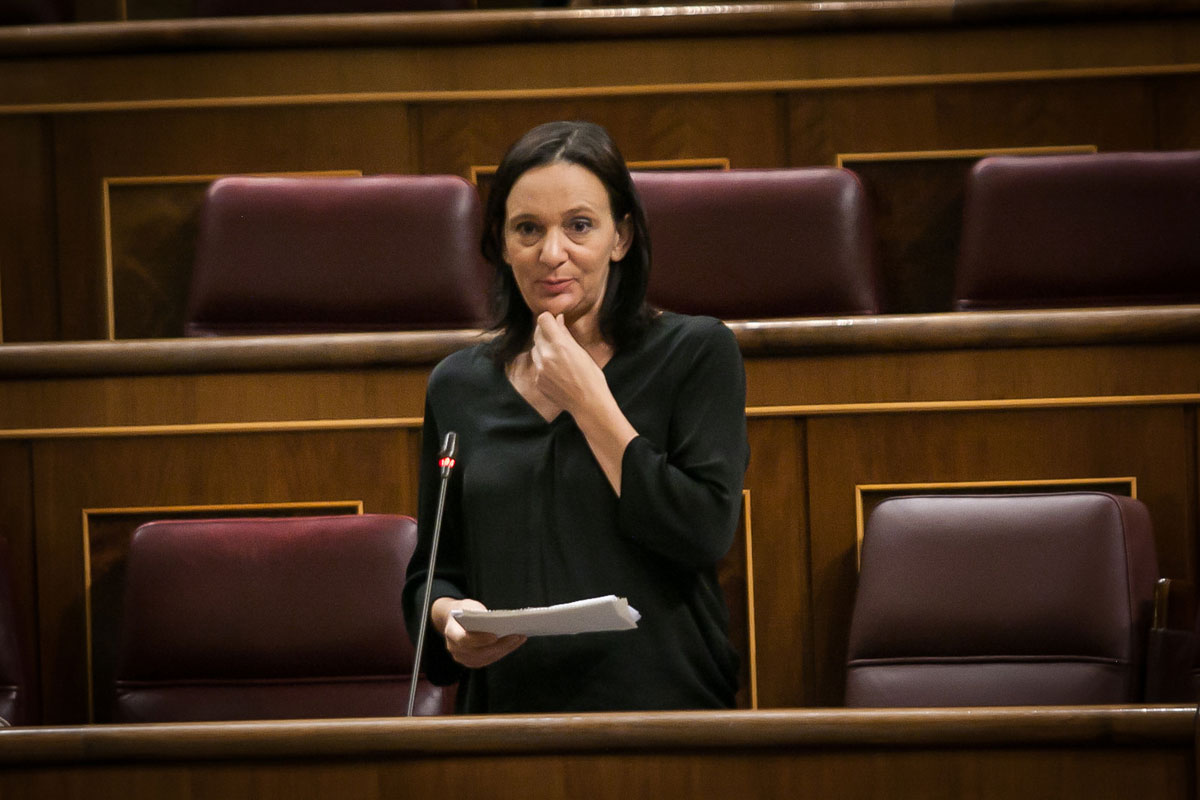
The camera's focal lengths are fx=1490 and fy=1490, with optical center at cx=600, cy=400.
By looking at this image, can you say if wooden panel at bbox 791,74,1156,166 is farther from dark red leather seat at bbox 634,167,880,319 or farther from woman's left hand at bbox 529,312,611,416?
woman's left hand at bbox 529,312,611,416

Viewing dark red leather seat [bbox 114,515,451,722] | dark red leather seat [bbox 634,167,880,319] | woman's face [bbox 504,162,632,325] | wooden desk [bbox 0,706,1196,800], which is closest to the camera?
wooden desk [bbox 0,706,1196,800]

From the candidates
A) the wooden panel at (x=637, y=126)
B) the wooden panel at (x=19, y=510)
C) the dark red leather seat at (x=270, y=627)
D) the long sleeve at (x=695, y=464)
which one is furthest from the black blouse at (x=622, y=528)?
the wooden panel at (x=637, y=126)

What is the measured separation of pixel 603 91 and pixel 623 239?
0.33m

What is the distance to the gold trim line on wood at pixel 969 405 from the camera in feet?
1.71

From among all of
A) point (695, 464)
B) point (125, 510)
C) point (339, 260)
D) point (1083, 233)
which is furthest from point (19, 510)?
point (1083, 233)

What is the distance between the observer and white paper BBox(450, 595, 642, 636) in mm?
321

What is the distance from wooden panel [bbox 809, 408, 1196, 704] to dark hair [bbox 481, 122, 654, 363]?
0.50ft

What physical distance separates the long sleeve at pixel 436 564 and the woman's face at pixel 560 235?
0.17 feet

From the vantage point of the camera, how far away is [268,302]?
2.08 feet

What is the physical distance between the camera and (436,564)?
40 cm

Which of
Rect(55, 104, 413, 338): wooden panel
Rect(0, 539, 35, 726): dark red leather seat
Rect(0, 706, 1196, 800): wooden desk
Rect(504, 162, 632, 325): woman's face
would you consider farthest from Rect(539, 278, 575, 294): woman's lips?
Rect(55, 104, 413, 338): wooden panel

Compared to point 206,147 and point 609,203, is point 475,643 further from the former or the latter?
point 206,147

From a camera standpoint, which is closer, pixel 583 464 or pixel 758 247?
pixel 583 464

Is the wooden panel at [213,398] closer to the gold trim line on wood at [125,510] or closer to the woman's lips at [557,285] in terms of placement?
the gold trim line on wood at [125,510]
